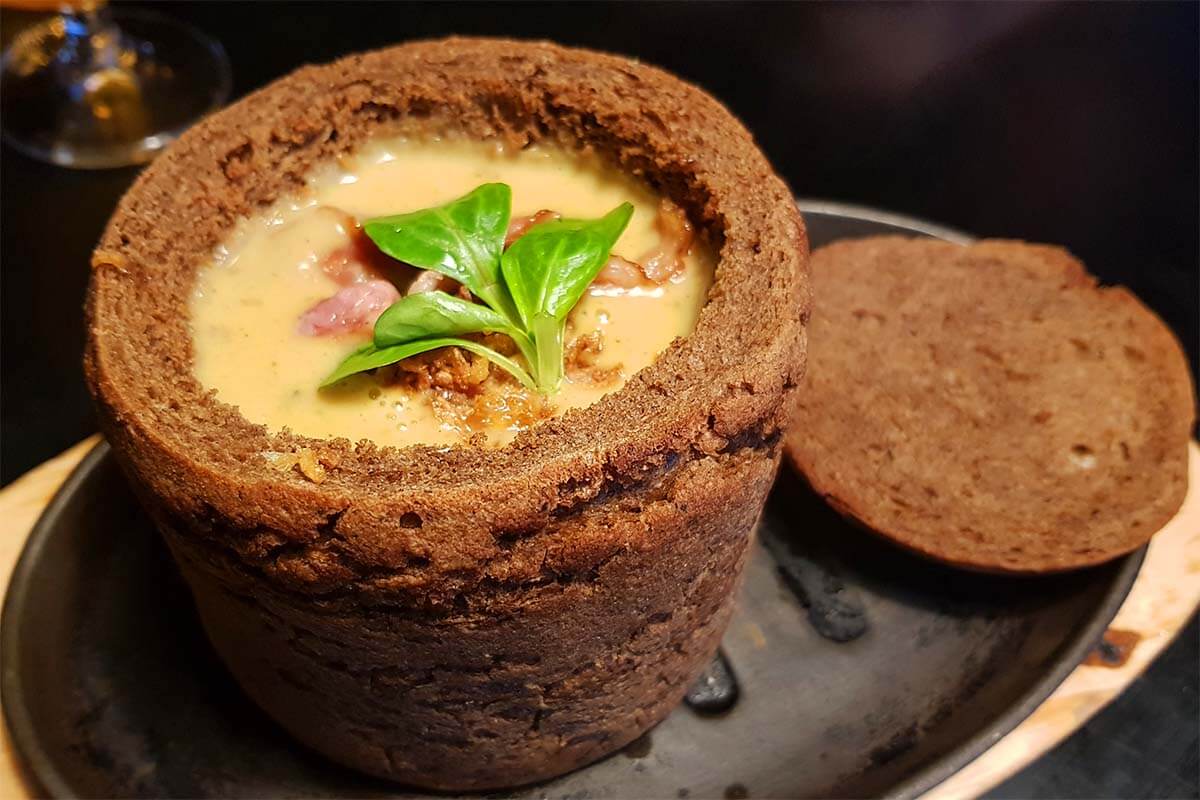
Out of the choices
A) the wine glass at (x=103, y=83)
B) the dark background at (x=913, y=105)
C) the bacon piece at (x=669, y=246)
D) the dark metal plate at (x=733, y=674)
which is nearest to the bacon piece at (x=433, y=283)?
the bacon piece at (x=669, y=246)

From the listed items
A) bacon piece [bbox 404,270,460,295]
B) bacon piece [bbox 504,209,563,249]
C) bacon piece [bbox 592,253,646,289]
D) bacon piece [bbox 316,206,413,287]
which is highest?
bacon piece [bbox 504,209,563,249]

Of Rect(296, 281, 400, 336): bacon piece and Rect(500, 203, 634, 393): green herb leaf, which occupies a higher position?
Rect(500, 203, 634, 393): green herb leaf

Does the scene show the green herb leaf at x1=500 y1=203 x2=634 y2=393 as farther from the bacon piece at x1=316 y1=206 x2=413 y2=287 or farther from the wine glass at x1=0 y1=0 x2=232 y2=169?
the wine glass at x1=0 y1=0 x2=232 y2=169

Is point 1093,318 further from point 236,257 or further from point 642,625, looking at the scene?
point 236,257

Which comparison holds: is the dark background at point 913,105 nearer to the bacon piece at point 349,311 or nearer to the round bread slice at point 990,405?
the round bread slice at point 990,405

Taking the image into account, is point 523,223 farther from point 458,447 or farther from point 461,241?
point 458,447

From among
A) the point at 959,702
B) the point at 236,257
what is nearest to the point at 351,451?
the point at 236,257

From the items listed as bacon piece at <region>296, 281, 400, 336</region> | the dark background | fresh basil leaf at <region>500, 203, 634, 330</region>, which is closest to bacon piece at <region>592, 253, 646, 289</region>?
fresh basil leaf at <region>500, 203, 634, 330</region>

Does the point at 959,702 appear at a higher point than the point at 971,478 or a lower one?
lower
